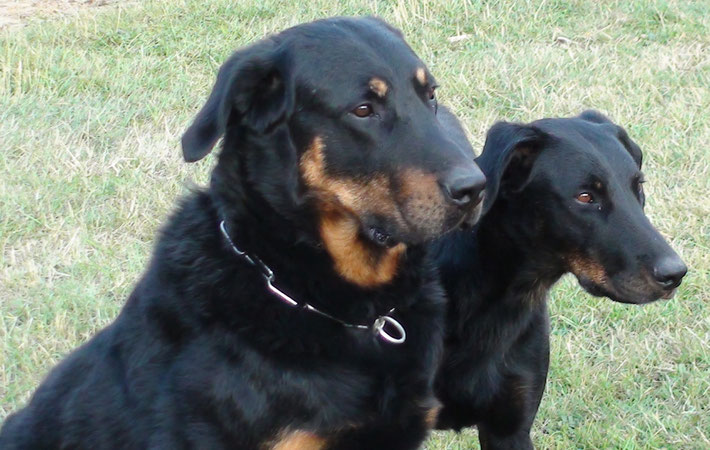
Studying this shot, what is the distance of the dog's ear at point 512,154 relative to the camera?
3.73m

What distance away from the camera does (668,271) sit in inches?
140

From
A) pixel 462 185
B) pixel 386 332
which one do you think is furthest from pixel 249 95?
pixel 386 332

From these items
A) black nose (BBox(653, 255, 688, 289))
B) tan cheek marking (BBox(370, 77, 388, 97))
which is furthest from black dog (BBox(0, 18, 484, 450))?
black nose (BBox(653, 255, 688, 289))

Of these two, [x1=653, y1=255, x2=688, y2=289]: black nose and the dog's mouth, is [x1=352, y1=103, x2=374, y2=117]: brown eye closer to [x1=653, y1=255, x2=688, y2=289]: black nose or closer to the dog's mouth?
the dog's mouth

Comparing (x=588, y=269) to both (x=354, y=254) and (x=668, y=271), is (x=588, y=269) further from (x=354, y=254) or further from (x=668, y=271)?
(x=354, y=254)

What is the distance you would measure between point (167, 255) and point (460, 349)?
1213mm

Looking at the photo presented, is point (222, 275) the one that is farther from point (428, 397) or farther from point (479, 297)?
point (479, 297)

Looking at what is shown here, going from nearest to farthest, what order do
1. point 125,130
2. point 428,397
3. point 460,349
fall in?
point 428,397, point 460,349, point 125,130

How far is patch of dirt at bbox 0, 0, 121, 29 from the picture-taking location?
8.52 m

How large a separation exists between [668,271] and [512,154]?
2.33 ft

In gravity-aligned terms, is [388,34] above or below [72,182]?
above

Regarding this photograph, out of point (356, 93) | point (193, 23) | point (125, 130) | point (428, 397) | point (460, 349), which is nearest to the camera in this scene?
point (356, 93)

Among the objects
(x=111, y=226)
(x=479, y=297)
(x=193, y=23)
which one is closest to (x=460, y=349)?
(x=479, y=297)

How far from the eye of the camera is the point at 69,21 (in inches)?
321
